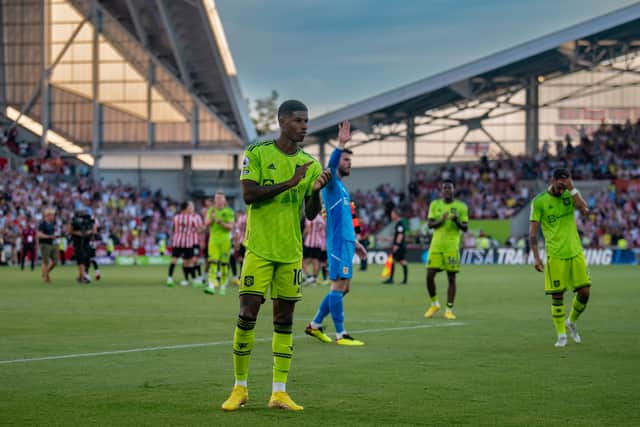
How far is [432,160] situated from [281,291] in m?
59.6

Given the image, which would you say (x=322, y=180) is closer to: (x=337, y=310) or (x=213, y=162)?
(x=337, y=310)

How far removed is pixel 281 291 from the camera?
353 inches


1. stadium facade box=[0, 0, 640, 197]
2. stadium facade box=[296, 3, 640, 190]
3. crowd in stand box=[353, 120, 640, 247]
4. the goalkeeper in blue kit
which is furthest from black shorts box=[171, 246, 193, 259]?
stadium facade box=[0, 0, 640, 197]

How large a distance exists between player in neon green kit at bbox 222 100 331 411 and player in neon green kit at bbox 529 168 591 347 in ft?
19.3

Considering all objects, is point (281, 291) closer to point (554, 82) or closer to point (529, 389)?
point (529, 389)

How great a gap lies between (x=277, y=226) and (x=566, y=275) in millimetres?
6308

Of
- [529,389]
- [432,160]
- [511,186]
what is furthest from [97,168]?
[529,389]

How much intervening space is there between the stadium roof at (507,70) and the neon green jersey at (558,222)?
37.8 meters

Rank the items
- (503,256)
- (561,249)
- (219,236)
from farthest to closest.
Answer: (503,256)
(219,236)
(561,249)

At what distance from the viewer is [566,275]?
1407cm

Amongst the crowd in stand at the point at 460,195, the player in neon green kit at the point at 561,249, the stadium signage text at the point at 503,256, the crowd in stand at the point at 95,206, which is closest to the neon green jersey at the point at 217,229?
the player in neon green kit at the point at 561,249

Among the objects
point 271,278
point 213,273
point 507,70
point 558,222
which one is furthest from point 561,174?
point 507,70

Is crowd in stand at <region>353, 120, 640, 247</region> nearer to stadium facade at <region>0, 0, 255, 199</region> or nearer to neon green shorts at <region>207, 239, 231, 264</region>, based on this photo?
stadium facade at <region>0, 0, 255, 199</region>

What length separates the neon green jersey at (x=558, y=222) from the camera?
14.1 meters
